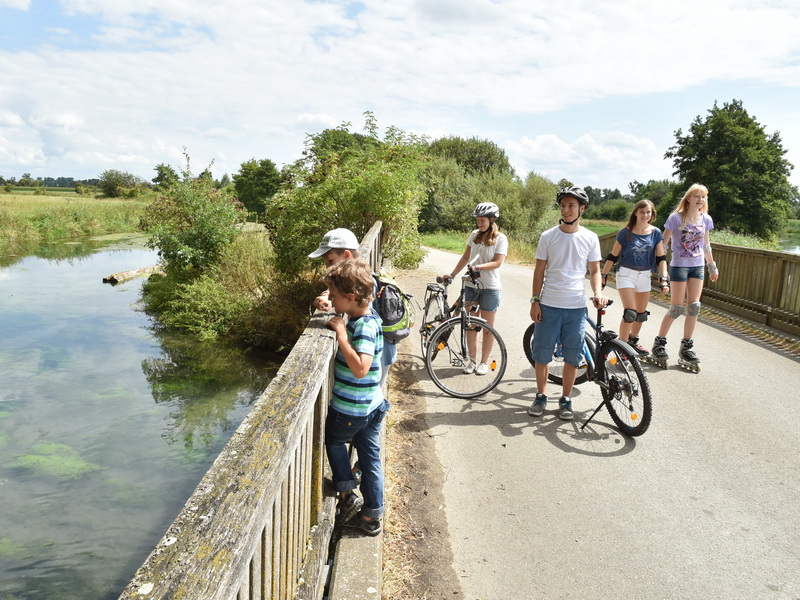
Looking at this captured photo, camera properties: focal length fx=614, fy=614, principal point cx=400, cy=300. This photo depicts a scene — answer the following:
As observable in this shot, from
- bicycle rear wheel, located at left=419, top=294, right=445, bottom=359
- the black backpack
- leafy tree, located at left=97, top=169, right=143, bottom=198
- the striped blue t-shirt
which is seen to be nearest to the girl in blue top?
bicycle rear wheel, located at left=419, top=294, right=445, bottom=359

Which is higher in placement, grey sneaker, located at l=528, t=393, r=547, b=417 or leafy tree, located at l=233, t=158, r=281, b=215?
leafy tree, located at l=233, t=158, r=281, b=215

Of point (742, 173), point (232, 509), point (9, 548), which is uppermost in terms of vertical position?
point (742, 173)

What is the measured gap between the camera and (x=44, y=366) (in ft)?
44.7

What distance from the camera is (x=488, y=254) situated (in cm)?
655

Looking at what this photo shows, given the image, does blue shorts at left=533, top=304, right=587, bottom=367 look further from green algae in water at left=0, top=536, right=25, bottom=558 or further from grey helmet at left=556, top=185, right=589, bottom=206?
A: green algae in water at left=0, top=536, right=25, bottom=558

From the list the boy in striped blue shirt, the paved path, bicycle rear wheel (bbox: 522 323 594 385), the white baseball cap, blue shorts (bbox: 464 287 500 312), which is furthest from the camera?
blue shorts (bbox: 464 287 500 312)

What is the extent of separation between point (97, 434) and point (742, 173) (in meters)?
49.7

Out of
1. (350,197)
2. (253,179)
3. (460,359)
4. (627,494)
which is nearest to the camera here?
(627,494)

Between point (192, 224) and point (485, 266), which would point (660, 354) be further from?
point (192, 224)

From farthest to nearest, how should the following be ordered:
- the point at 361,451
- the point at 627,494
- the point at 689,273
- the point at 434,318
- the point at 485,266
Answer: the point at 689,273 < the point at 434,318 < the point at 485,266 < the point at 627,494 < the point at 361,451

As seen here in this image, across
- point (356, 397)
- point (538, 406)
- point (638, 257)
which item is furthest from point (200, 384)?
point (356, 397)

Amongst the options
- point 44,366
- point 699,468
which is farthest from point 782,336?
point 44,366

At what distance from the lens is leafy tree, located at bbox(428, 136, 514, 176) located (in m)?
52.7

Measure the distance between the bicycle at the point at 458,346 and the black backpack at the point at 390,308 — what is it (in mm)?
1866
